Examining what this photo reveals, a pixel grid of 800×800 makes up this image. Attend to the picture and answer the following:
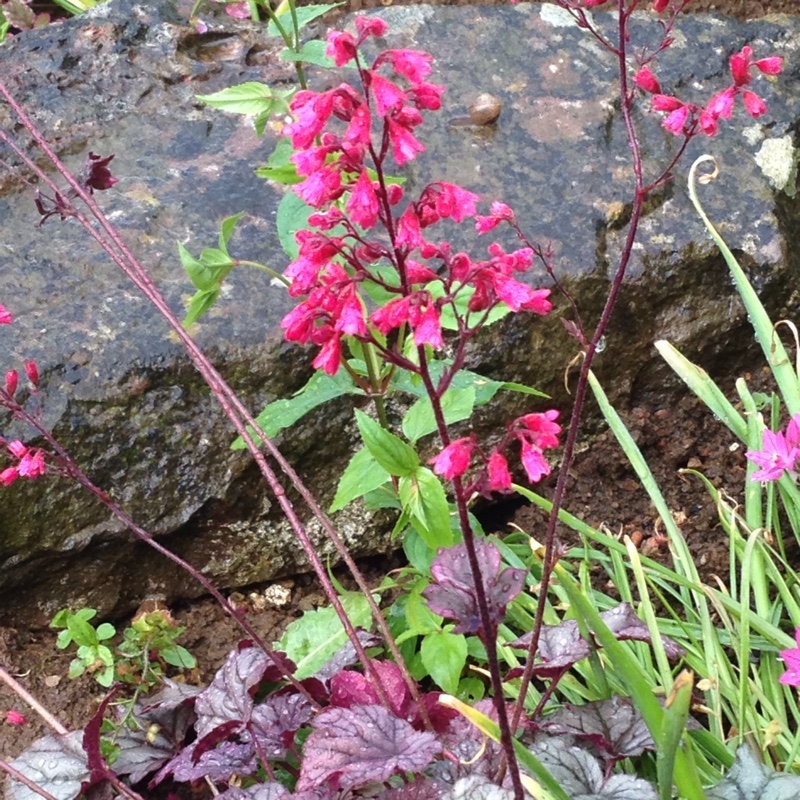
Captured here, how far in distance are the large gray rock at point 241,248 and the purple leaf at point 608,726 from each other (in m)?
0.74

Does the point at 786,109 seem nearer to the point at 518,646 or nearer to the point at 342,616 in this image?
the point at 518,646

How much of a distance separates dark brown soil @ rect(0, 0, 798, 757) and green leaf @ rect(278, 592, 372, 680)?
0.90 feet

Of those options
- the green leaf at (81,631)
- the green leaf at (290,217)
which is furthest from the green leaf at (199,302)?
the green leaf at (81,631)

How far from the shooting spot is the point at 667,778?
3.45 ft

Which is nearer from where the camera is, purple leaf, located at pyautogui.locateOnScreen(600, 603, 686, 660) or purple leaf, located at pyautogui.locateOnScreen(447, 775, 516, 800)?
purple leaf, located at pyautogui.locateOnScreen(447, 775, 516, 800)

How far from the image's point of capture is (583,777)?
1220 millimetres

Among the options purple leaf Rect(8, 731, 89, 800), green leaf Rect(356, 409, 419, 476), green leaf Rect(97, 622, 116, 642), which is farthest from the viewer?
green leaf Rect(97, 622, 116, 642)

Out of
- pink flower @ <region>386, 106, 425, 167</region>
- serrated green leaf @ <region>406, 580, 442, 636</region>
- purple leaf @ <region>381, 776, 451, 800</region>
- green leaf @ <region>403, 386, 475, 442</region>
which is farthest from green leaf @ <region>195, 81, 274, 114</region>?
purple leaf @ <region>381, 776, 451, 800</region>

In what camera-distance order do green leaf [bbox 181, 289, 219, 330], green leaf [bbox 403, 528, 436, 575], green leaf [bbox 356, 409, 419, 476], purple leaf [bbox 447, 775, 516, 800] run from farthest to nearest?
green leaf [bbox 403, 528, 436, 575] < green leaf [bbox 181, 289, 219, 330] < green leaf [bbox 356, 409, 419, 476] < purple leaf [bbox 447, 775, 516, 800]

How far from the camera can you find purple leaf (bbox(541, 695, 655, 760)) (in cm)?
131

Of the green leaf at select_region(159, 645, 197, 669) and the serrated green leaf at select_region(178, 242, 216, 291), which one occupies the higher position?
the serrated green leaf at select_region(178, 242, 216, 291)

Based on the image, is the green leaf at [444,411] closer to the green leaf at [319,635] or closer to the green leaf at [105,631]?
the green leaf at [319,635]

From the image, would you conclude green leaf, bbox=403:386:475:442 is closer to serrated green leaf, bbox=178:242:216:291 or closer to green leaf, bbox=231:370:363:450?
green leaf, bbox=231:370:363:450

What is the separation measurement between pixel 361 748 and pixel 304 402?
2.00 ft
